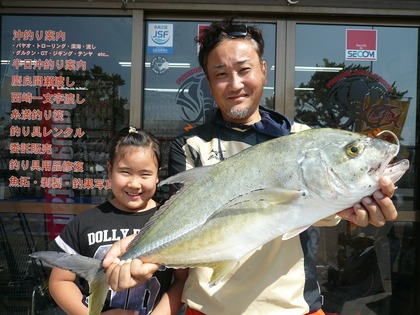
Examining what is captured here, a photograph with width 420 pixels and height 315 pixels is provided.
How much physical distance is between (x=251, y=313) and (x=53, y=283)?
1.14 m

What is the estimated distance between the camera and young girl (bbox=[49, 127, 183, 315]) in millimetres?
2275

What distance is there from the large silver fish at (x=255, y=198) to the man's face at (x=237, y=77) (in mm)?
426

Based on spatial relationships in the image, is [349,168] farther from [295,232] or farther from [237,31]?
[237,31]

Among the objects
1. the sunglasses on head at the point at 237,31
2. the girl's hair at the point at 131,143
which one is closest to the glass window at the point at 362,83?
the sunglasses on head at the point at 237,31

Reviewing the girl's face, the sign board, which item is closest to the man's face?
the girl's face

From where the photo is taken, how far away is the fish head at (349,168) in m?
1.69

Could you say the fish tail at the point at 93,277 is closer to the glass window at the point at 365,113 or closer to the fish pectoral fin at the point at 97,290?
the fish pectoral fin at the point at 97,290

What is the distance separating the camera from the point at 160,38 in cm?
430

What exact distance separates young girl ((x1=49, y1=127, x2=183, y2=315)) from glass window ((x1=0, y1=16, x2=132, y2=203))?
6.38 ft

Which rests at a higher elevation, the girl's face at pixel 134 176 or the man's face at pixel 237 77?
the man's face at pixel 237 77

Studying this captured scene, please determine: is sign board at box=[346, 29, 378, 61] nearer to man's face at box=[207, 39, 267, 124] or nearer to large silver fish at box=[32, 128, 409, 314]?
man's face at box=[207, 39, 267, 124]

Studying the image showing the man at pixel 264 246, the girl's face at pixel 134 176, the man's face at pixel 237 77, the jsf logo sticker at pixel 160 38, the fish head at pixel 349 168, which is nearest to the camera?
the fish head at pixel 349 168

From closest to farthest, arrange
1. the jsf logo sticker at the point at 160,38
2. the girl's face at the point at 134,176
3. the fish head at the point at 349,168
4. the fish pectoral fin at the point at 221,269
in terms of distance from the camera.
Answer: the fish head at the point at 349,168 → the fish pectoral fin at the point at 221,269 → the girl's face at the point at 134,176 → the jsf logo sticker at the point at 160,38

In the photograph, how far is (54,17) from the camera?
14.1 ft
